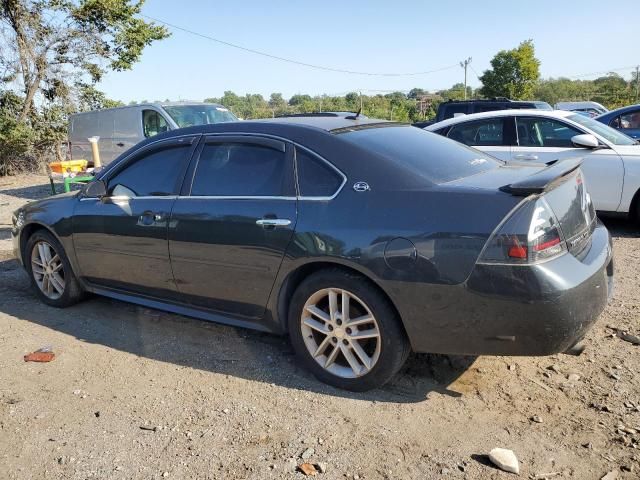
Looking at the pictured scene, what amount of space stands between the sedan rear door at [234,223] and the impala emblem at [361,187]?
1.36ft

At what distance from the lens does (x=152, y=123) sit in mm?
11555

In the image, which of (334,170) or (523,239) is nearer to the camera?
(523,239)

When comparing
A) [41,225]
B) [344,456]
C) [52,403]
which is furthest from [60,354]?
[344,456]

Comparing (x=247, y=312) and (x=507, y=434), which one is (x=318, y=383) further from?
(x=507, y=434)

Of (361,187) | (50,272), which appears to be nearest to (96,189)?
(50,272)

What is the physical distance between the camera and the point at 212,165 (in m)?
3.89

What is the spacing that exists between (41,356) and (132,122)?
8.76m

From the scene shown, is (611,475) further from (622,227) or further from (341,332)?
(622,227)

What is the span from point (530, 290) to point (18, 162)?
20.0m

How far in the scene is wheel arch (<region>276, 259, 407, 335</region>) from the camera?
10.2 feet

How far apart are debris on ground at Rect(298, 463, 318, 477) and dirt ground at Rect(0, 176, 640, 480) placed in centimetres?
4

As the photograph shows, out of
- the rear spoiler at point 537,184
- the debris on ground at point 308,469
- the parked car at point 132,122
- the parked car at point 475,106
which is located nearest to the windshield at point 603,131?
the rear spoiler at point 537,184

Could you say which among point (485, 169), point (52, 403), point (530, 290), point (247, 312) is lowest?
point (52, 403)

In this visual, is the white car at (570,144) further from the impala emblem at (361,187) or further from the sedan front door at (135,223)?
the sedan front door at (135,223)
